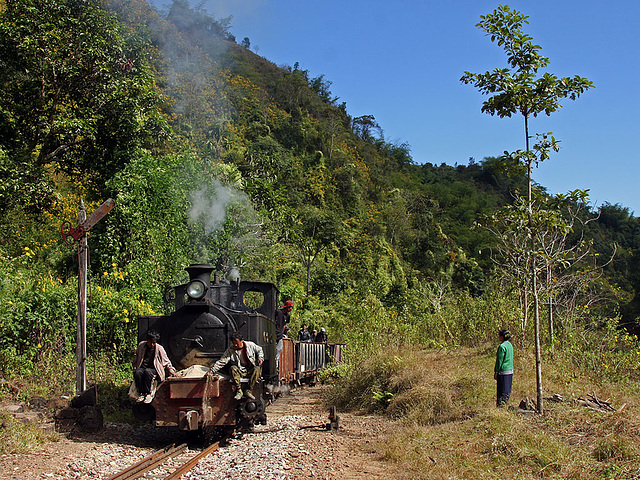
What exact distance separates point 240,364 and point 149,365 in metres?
1.29

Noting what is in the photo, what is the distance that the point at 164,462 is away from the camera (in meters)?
6.62

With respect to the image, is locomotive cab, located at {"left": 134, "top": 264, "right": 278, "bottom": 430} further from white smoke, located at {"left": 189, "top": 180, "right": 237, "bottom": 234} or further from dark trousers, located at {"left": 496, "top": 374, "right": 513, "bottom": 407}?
white smoke, located at {"left": 189, "top": 180, "right": 237, "bottom": 234}

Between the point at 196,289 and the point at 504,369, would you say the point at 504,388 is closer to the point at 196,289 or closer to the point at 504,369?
the point at 504,369

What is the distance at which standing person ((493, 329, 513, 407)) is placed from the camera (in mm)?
8250

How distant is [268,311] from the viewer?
35.6 ft

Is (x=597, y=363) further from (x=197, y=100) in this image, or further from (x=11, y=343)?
(x=197, y=100)

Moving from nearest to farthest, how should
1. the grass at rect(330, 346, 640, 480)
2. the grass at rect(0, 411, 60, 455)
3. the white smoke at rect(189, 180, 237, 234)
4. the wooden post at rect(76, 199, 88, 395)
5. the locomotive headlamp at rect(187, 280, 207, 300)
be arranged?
the grass at rect(330, 346, 640, 480) → the grass at rect(0, 411, 60, 455) → the locomotive headlamp at rect(187, 280, 207, 300) → the wooden post at rect(76, 199, 88, 395) → the white smoke at rect(189, 180, 237, 234)

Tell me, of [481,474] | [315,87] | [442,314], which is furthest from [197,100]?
[315,87]

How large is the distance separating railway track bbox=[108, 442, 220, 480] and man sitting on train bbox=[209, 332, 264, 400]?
83 cm

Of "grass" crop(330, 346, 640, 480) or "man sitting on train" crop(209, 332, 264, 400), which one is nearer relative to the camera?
"grass" crop(330, 346, 640, 480)

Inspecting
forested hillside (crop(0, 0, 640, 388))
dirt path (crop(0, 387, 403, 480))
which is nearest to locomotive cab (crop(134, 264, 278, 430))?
dirt path (crop(0, 387, 403, 480))

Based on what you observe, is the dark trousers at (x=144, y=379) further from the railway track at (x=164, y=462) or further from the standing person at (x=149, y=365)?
the railway track at (x=164, y=462)

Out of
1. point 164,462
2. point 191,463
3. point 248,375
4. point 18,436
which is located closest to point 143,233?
point 248,375

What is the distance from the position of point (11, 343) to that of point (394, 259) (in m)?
37.6
